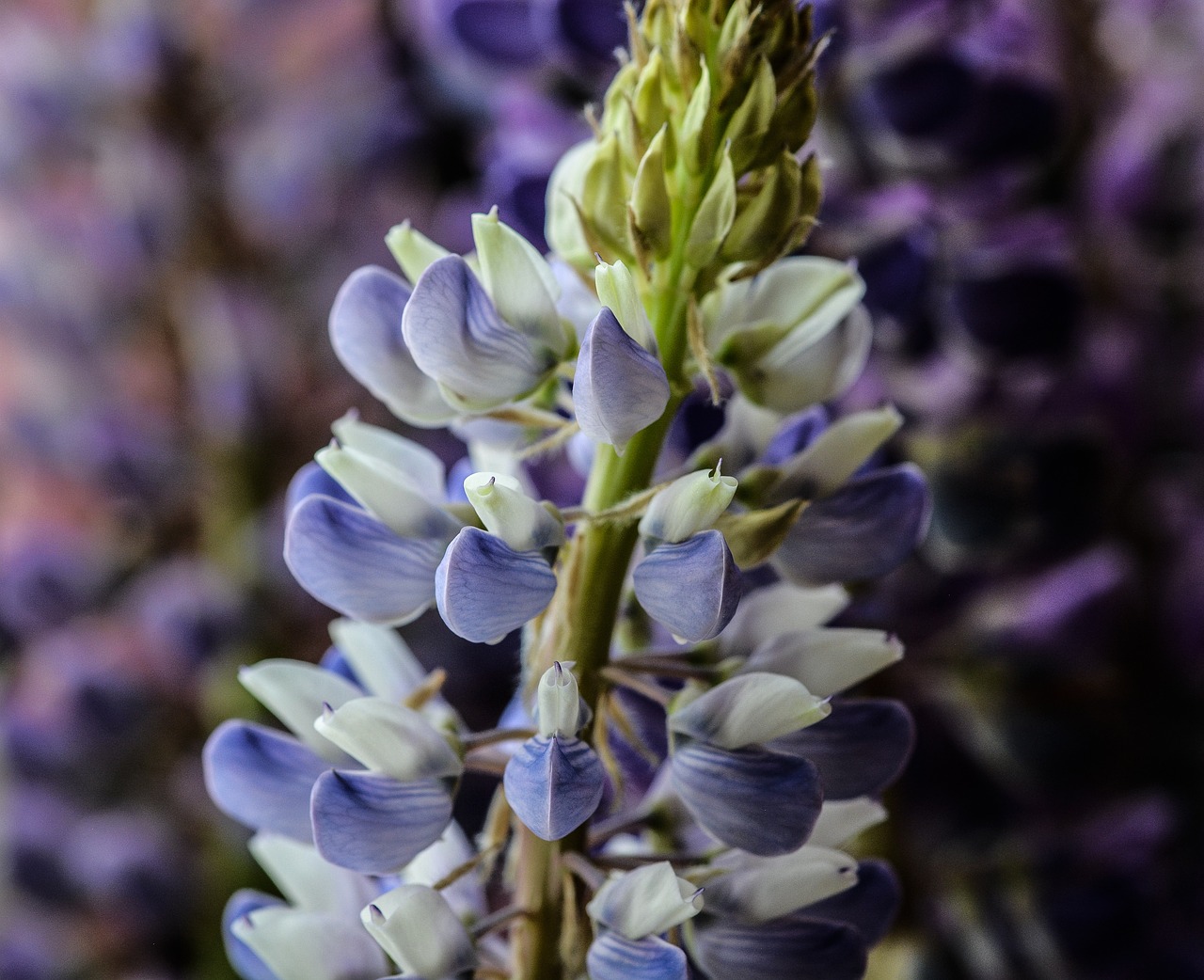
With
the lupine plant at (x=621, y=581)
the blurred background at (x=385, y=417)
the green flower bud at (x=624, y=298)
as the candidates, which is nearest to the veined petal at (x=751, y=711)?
the lupine plant at (x=621, y=581)

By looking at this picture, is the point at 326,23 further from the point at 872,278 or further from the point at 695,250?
the point at 695,250

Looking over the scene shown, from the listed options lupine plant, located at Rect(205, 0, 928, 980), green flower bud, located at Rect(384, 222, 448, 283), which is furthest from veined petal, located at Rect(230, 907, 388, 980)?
green flower bud, located at Rect(384, 222, 448, 283)

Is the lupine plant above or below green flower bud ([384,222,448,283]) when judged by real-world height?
below

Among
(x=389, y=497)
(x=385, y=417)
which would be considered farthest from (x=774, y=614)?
(x=385, y=417)

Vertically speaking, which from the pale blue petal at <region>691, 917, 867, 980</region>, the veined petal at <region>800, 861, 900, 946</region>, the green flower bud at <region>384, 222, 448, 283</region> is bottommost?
the veined petal at <region>800, 861, 900, 946</region>

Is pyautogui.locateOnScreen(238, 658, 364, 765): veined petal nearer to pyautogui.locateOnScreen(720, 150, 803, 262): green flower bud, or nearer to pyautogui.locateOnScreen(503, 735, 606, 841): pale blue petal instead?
pyautogui.locateOnScreen(503, 735, 606, 841): pale blue petal

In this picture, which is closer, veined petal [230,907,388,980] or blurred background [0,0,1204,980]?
veined petal [230,907,388,980]

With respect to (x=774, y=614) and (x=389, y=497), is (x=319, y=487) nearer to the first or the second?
(x=389, y=497)
